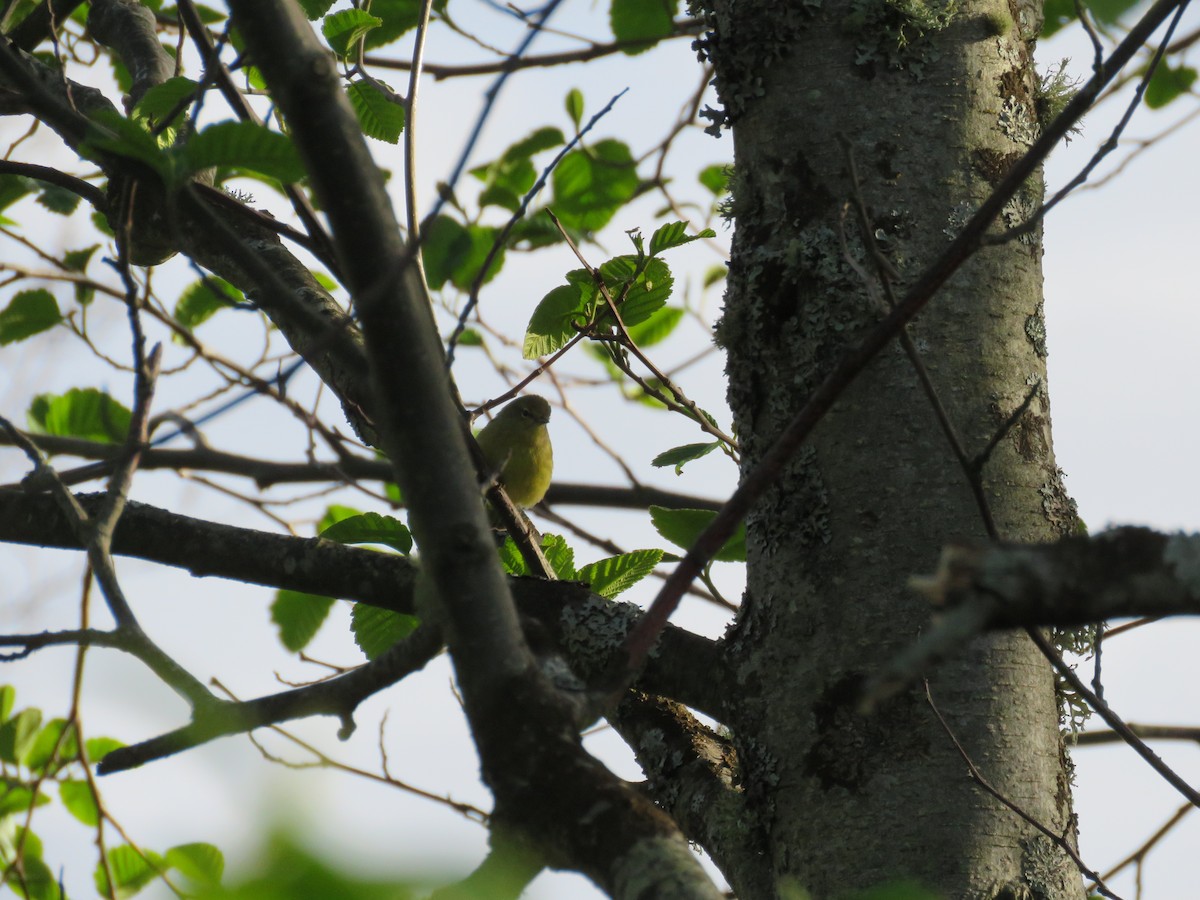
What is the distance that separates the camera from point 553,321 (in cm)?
265

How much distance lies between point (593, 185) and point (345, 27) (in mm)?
1834

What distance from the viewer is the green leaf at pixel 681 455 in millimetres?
2293

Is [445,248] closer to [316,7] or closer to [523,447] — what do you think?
[316,7]

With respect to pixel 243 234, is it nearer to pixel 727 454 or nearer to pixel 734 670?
pixel 727 454

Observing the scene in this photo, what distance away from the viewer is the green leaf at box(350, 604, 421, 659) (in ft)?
7.82

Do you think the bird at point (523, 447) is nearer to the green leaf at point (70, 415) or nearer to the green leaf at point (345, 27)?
the green leaf at point (70, 415)

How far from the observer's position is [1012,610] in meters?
0.73

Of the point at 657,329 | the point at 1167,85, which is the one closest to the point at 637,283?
the point at 657,329

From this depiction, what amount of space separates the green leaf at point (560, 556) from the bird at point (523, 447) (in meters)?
1.99

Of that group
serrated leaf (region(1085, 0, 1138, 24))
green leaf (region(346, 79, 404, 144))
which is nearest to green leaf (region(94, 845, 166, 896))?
green leaf (region(346, 79, 404, 144))

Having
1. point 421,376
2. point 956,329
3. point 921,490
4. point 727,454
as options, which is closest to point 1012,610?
point 421,376

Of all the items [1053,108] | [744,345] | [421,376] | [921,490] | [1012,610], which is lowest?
[1012,610]

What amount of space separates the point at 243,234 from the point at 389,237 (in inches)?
60.5

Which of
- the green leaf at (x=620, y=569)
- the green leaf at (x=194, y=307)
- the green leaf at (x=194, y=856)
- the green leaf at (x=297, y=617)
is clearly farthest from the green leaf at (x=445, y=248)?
the green leaf at (x=194, y=307)
